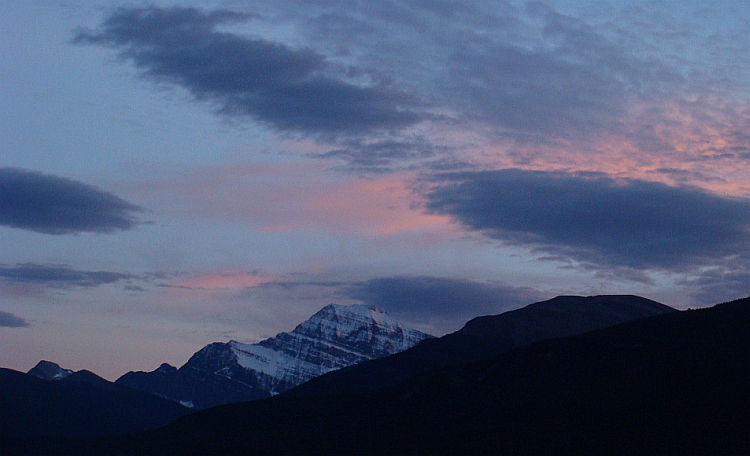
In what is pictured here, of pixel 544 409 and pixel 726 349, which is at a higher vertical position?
pixel 726 349

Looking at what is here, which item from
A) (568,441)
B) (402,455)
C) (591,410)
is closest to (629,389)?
(591,410)

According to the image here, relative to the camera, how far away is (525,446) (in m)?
176

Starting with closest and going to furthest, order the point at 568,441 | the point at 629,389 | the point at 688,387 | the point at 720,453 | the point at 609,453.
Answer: the point at 720,453
the point at 609,453
the point at 568,441
the point at 688,387
the point at 629,389

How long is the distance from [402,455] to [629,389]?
174ft

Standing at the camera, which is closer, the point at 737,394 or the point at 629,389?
the point at 737,394

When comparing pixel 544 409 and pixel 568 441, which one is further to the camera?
pixel 544 409

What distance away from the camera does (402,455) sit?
199250mm

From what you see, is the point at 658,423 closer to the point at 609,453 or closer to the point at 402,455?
the point at 609,453

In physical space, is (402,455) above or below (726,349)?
below

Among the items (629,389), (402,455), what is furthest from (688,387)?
(402,455)

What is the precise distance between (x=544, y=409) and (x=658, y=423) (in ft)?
121

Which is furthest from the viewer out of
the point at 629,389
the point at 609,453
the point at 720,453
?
the point at 629,389

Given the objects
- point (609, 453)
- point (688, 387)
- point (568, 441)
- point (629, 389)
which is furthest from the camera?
point (629, 389)

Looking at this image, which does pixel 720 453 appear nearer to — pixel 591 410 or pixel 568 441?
pixel 568 441
